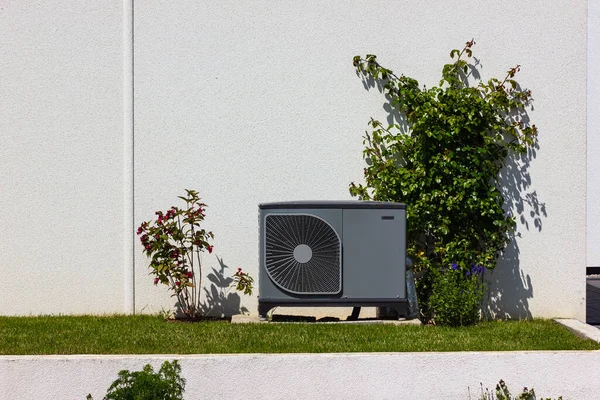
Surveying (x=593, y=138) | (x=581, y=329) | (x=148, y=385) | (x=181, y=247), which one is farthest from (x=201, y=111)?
(x=593, y=138)

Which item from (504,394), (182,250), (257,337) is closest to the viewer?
(504,394)

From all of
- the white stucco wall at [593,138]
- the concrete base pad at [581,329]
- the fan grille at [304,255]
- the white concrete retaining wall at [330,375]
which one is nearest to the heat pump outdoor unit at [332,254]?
the fan grille at [304,255]

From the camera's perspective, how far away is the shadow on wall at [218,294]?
7855 millimetres

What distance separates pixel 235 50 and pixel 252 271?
2223 millimetres

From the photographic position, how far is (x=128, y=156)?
25.6 ft

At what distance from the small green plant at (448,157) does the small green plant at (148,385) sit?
303cm

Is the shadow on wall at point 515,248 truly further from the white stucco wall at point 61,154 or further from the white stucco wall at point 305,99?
the white stucco wall at point 61,154

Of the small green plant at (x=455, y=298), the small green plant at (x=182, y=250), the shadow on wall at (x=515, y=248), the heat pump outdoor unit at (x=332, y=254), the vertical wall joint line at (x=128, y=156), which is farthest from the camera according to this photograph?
the shadow on wall at (x=515, y=248)

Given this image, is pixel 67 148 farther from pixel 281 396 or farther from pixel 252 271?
pixel 281 396

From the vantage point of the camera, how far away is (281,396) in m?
5.82

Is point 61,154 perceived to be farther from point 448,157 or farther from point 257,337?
point 448,157

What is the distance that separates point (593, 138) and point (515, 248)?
4.64m

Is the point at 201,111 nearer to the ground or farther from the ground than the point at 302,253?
farther from the ground

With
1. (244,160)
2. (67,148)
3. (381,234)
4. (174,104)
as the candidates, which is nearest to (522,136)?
(381,234)
